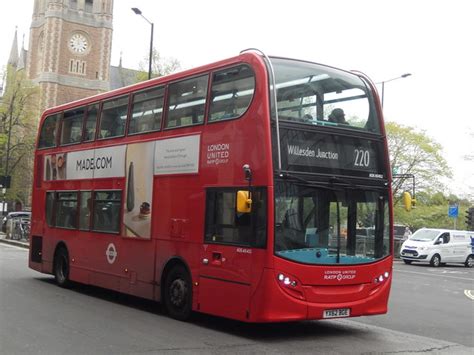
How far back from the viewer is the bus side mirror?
773 centimetres

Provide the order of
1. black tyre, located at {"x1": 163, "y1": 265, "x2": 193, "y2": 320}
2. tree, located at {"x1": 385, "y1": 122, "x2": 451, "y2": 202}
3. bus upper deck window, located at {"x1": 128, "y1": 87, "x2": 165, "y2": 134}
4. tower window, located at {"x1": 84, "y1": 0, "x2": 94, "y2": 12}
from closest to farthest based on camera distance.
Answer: black tyre, located at {"x1": 163, "y1": 265, "x2": 193, "y2": 320} → bus upper deck window, located at {"x1": 128, "y1": 87, "x2": 165, "y2": 134} → tree, located at {"x1": 385, "y1": 122, "x2": 451, "y2": 202} → tower window, located at {"x1": 84, "y1": 0, "x2": 94, "y2": 12}

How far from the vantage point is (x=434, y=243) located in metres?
29.3

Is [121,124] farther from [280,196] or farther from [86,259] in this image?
[280,196]

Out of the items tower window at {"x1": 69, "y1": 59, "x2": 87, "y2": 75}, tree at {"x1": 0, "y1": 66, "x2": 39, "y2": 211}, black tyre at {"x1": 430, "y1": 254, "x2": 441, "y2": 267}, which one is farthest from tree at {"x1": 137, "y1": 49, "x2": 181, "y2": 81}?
tower window at {"x1": 69, "y1": 59, "x2": 87, "y2": 75}

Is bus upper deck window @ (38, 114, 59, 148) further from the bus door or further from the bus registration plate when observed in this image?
the bus registration plate

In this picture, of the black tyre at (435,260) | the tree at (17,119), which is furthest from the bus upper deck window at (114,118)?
the tree at (17,119)

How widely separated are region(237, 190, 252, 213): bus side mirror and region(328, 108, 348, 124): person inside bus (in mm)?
1897

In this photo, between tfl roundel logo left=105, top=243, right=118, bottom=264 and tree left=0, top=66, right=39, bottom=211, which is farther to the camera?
tree left=0, top=66, right=39, bottom=211

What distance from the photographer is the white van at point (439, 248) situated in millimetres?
28922

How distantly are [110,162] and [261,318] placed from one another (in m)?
5.24

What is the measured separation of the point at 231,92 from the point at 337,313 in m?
3.59

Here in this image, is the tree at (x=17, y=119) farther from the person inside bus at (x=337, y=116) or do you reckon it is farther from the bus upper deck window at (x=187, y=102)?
the person inside bus at (x=337, y=116)

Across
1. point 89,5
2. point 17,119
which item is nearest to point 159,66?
point 17,119

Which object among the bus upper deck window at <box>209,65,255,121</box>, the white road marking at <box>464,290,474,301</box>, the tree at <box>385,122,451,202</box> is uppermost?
the tree at <box>385,122,451,202</box>
